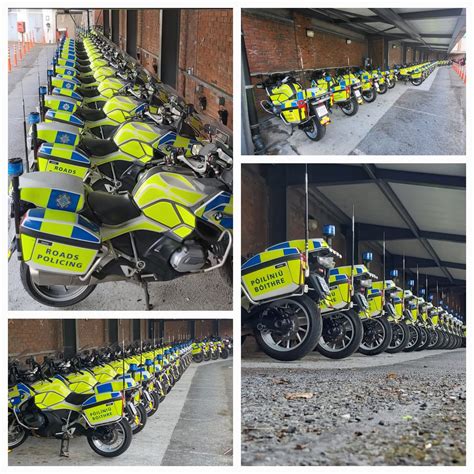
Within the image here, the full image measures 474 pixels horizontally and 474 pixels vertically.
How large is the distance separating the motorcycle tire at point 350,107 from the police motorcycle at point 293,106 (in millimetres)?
168

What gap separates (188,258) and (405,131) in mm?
1092

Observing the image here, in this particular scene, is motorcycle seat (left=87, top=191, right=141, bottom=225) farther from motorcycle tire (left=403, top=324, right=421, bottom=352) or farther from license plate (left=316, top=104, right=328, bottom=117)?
motorcycle tire (left=403, top=324, right=421, bottom=352)

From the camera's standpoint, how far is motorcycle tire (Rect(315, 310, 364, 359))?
2748mm

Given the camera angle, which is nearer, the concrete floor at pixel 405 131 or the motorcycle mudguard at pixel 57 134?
the concrete floor at pixel 405 131

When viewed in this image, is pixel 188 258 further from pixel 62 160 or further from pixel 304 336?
pixel 62 160

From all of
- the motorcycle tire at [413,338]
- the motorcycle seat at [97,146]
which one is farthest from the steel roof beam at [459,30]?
the motorcycle tire at [413,338]

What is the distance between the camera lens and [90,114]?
3457mm

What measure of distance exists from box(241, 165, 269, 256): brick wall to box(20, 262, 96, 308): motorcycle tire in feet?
2.29

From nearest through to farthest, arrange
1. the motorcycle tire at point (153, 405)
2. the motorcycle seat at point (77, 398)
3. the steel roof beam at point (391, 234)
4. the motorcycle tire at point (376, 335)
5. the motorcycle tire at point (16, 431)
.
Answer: the motorcycle tire at point (16, 431)
the motorcycle seat at point (77, 398)
the steel roof beam at point (391, 234)
the motorcycle tire at point (153, 405)
the motorcycle tire at point (376, 335)

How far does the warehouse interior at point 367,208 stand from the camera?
2252 millimetres

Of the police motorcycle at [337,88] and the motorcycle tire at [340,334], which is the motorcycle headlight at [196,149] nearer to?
the police motorcycle at [337,88]

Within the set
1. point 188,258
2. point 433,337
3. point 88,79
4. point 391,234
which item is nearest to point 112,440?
point 188,258

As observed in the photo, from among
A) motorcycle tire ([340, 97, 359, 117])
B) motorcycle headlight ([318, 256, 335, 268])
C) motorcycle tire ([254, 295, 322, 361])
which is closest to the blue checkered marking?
motorcycle tire ([254, 295, 322, 361])
